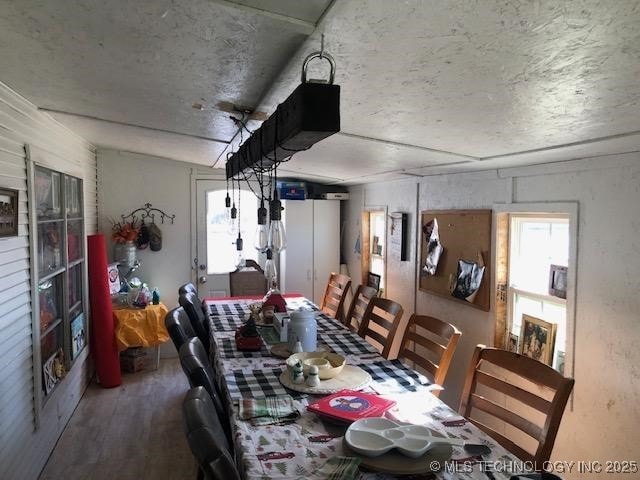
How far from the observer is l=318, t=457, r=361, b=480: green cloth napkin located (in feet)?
4.23

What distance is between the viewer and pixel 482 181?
3.02 m

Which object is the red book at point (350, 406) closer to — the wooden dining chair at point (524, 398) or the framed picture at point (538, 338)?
the wooden dining chair at point (524, 398)

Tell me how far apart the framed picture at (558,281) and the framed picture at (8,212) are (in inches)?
113

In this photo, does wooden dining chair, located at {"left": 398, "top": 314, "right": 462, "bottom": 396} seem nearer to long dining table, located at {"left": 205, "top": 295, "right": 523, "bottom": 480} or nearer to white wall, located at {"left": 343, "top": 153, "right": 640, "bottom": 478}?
long dining table, located at {"left": 205, "top": 295, "right": 523, "bottom": 480}

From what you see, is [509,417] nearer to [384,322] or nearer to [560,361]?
[560,361]

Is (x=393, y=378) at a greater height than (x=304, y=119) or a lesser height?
lesser

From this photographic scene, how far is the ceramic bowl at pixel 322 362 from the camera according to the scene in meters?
2.04

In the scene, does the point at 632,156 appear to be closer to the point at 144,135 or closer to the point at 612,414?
the point at 612,414

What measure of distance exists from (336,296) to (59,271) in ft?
7.07

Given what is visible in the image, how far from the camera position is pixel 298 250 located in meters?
5.21

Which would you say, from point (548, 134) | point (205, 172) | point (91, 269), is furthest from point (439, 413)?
point (205, 172)

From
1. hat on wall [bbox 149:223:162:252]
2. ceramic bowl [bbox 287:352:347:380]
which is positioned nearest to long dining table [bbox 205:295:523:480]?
ceramic bowl [bbox 287:352:347:380]

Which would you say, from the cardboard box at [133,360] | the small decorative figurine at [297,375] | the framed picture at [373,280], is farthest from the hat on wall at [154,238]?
the small decorative figurine at [297,375]

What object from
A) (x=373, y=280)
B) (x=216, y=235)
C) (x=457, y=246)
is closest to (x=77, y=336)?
(x=216, y=235)
